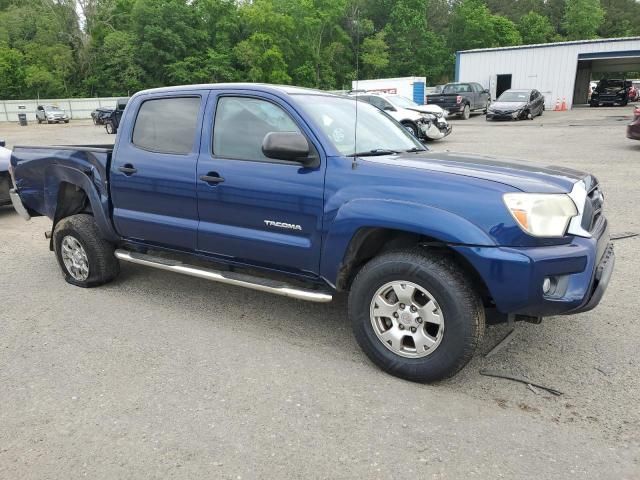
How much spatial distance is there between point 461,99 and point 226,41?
43192mm

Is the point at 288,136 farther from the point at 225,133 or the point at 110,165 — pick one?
the point at 110,165

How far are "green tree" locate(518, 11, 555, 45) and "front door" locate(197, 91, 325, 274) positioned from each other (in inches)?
3188

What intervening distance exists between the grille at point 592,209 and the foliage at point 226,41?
5857 cm

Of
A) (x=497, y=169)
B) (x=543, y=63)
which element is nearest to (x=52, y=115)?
(x=543, y=63)

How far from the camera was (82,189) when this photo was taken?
514 centimetres

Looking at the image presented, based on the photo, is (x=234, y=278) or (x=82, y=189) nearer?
(x=234, y=278)

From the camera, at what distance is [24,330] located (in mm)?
4246

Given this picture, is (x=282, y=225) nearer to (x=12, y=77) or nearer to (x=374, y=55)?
(x=374, y=55)

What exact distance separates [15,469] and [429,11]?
3555 inches

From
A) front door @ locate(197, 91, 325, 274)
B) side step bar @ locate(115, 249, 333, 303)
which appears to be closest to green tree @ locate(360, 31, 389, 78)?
side step bar @ locate(115, 249, 333, 303)

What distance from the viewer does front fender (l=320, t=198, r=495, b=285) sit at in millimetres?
3025

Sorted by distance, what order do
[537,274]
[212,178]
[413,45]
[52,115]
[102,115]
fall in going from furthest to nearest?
[413,45]
[52,115]
[102,115]
[212,178]
[537,274]

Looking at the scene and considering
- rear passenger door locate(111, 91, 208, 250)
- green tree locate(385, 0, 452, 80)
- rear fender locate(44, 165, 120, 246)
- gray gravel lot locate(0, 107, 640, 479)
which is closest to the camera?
gray gravel lot locate(0, 107, 640, 479)

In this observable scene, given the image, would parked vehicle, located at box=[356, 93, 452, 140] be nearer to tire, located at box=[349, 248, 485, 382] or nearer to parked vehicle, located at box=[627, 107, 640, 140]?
parked vehicle, located at box=[627, 107, 640, 140]
